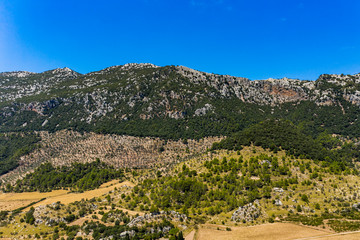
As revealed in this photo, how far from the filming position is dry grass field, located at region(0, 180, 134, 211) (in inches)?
3917

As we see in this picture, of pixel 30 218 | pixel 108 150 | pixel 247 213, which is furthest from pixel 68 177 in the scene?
pixel 247 213

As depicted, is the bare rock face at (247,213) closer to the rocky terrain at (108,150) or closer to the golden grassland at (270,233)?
the golden grassland at (270,233)

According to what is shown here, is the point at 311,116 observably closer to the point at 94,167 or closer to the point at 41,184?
the point at 94,167

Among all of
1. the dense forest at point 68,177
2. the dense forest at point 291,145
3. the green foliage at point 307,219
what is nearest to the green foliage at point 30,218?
the dense forest at point 68,177

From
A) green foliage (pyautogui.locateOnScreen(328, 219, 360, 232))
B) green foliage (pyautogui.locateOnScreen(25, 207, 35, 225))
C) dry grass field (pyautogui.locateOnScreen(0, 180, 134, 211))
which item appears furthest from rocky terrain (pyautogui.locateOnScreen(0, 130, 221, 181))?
green foliage (pyautogui.locateOnScreen(328, 219, 360, 232))

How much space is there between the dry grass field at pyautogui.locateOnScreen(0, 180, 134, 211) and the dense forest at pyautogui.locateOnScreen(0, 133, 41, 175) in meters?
36.9

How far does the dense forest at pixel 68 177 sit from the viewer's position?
120 meters

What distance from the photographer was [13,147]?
531ft

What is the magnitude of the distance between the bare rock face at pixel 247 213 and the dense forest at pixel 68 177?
86175mm

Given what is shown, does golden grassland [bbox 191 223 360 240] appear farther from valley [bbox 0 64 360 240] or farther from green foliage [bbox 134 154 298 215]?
green foliage [bbox 134 154 298 215]

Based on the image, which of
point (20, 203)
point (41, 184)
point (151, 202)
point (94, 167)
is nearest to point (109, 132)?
point (94, 167)

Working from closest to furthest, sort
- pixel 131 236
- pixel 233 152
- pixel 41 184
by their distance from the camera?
pixel 131 236, pixel 233 152, pixel 41 184

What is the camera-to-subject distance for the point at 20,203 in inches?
4013

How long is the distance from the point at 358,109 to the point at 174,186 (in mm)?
200272
